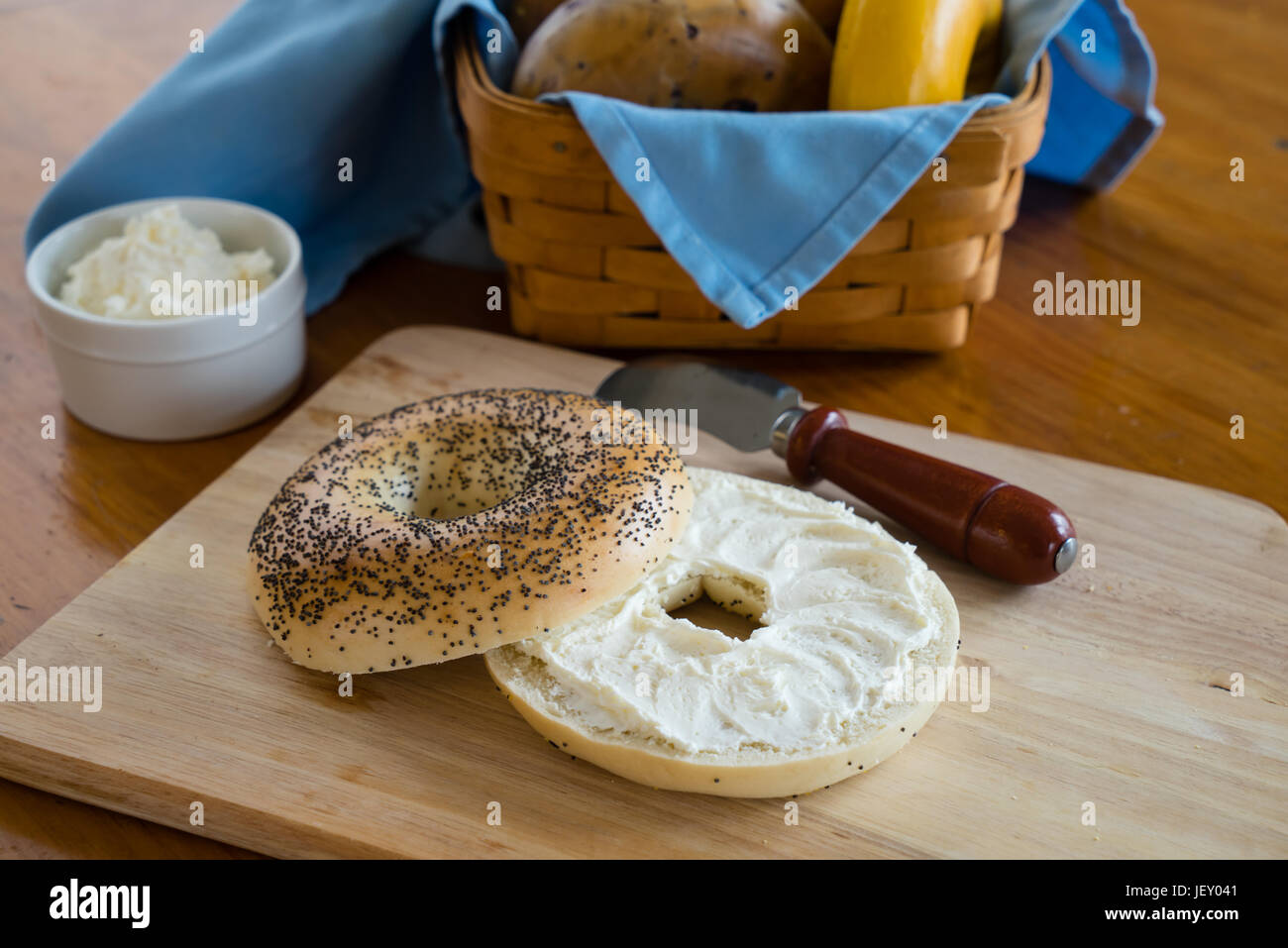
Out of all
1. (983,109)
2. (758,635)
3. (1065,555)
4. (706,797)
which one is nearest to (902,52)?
(983,109)

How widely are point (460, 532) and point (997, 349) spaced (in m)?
1.12

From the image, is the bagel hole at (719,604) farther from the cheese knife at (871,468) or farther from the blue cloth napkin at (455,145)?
the blue cloth napkin at (455,145)

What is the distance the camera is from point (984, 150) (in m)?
1.66

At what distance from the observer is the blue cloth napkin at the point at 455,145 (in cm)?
165

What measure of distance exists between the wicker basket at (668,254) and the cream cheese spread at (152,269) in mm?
413

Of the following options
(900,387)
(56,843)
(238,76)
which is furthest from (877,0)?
(56,843)

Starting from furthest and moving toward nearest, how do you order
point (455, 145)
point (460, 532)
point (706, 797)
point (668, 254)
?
point (455, 145) < point (668, 254) < point (460, 532) < point (706, 797)

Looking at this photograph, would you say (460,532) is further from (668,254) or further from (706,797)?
(668,254)

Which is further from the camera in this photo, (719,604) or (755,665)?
(719,604)

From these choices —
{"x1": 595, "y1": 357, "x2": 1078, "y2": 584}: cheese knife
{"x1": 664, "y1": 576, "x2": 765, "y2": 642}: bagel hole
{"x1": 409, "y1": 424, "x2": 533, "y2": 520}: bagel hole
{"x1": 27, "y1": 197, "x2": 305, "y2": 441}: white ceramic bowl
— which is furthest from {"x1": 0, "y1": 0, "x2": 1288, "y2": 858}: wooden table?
{"x1": 664, "y1": 576, "x2": 765, "y2": 642}: bagel hole

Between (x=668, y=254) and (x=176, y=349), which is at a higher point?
(x=668, y=254)

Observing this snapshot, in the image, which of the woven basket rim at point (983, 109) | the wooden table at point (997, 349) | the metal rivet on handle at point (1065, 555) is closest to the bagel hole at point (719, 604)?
the metal rivet on handle at point (1065, 555)

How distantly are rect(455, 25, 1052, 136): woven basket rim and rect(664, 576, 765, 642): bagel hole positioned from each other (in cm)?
70

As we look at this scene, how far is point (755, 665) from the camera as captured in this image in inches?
49.2
